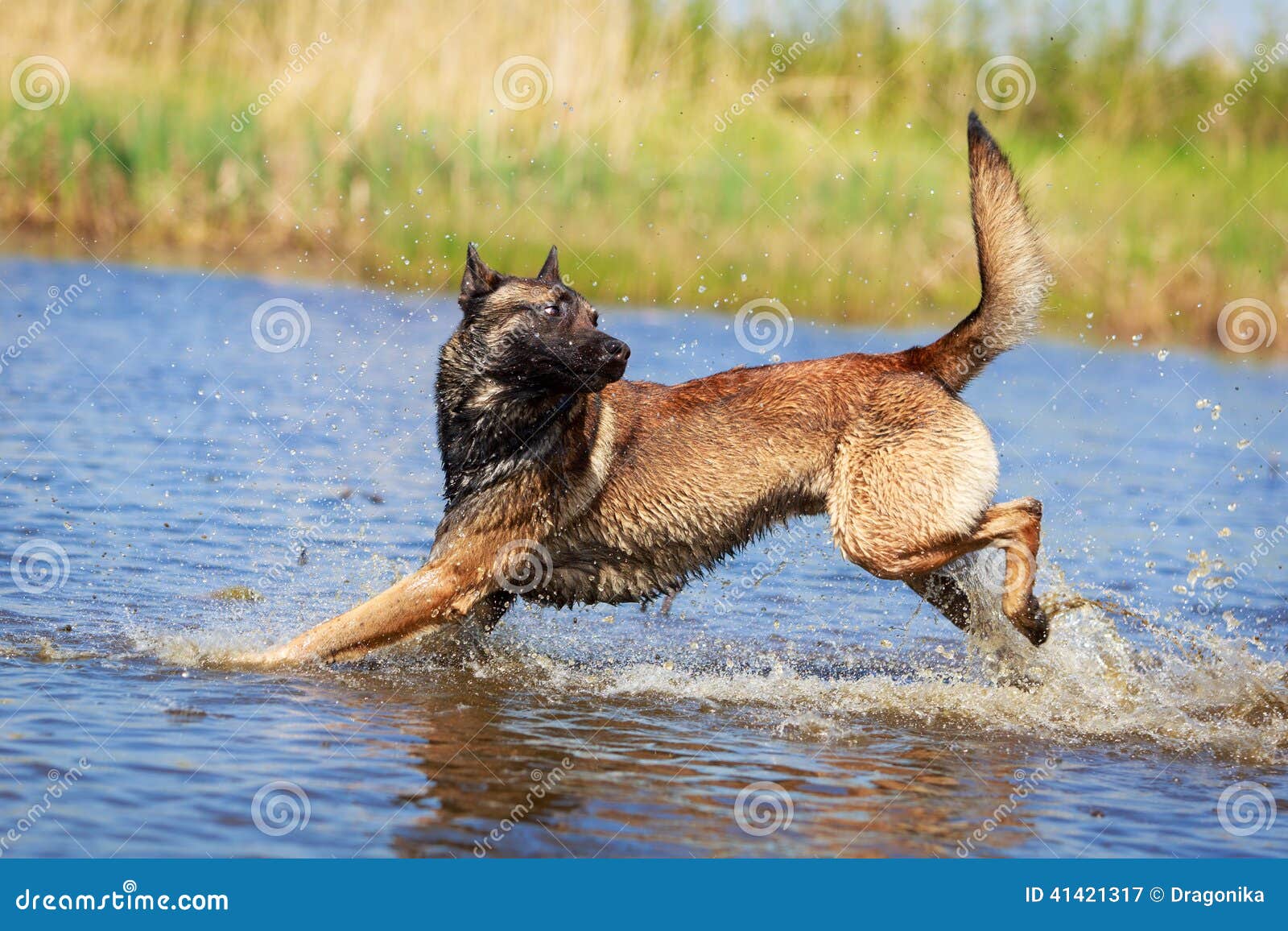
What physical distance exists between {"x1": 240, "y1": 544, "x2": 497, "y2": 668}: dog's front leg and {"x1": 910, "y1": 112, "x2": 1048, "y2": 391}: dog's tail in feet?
7.08

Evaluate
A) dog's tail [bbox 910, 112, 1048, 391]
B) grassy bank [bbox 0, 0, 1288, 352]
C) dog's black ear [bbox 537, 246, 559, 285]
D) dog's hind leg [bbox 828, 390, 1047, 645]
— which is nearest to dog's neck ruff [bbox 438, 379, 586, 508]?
dog's black ear [bbox 537, 246, 559, 285]

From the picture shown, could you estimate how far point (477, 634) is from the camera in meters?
6.27

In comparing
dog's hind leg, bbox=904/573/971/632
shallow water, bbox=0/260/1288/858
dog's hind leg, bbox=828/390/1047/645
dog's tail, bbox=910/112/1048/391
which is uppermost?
dog's tail, bbox=910/112/1048/391

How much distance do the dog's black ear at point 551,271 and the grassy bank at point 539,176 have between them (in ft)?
26.9

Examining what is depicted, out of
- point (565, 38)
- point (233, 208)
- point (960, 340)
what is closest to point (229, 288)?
point (233, 208)

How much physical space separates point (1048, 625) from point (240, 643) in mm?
3312

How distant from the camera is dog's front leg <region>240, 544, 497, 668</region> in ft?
18.8

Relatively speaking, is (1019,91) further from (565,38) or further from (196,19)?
(196,19)

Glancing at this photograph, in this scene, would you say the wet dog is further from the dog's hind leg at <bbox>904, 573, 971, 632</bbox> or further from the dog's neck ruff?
the dog's hind leg at <bbox>904, 573, 971, 632</bbox>

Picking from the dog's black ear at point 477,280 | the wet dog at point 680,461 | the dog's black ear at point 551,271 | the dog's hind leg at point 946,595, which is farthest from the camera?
the dog's hind leg at point 946,595

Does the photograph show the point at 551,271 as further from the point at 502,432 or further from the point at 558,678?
the point at 558,678

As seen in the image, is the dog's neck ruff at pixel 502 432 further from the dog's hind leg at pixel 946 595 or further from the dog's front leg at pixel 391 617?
the dog's hind leg at pixel 946 595

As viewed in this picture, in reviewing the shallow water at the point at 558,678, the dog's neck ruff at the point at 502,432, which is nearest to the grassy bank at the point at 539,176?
the shallow water at the point at 558,678

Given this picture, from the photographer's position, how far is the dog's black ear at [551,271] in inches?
239
